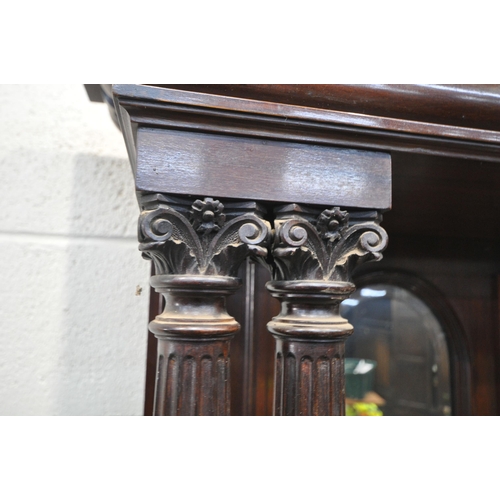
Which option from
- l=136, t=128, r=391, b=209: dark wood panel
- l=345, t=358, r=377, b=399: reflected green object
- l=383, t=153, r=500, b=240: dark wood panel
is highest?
l=383, t=153, r=500, b=240: dark wood panel

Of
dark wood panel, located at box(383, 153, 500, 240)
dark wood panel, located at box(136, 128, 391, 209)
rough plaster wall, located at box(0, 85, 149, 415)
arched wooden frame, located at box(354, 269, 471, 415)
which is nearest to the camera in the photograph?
dark wood panel, located at box(136, 128, 391, 209)

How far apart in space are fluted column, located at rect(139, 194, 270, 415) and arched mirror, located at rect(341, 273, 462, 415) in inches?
24.0

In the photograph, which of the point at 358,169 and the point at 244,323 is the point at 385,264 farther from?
the point at 358,169

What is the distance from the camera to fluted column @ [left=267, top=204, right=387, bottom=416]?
43cm

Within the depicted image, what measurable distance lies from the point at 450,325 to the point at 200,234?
0.78 m

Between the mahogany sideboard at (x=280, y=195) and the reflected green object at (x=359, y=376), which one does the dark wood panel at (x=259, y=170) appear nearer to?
the mahogany sideboard at (x=280, y=195)

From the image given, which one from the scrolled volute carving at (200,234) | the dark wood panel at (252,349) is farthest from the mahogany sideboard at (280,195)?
the dark wood panel at (252,349)

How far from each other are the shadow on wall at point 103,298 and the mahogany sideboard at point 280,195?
451mm

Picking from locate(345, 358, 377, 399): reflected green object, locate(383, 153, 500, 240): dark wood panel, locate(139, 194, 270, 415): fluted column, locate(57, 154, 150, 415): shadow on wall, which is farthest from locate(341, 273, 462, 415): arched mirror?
locate(139, 194, 270, 415): fluted column

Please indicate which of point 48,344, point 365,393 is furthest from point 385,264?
point 48,344

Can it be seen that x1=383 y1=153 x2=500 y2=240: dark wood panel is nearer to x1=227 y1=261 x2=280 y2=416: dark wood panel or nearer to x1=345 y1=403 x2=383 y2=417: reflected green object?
x1=227 y1=261 x2=280 y2=416: dark wood panel

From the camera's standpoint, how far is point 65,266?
84 centimetres

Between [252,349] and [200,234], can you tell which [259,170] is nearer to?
[200,234]

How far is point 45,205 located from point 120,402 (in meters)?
0.44
